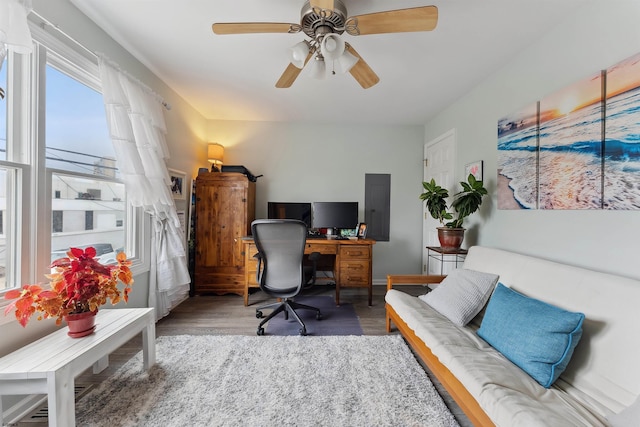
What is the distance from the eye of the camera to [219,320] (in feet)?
7.91

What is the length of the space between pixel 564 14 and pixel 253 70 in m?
2.37

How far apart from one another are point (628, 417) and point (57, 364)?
7.62 feet

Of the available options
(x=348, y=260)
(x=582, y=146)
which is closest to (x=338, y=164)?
(x=348, y=260)

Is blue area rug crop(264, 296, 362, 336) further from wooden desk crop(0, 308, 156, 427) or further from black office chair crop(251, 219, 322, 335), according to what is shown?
wooden desk crop(0, 308, 156, 427)

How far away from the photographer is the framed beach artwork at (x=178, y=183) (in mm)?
2732

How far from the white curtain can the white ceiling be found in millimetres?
399

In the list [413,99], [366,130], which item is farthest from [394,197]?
[413,99]

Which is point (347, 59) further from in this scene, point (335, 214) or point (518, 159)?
point (335, 214)

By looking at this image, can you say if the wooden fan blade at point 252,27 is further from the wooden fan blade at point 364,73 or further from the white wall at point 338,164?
the white wall at point 338,164

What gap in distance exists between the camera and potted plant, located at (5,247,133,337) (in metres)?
1.18

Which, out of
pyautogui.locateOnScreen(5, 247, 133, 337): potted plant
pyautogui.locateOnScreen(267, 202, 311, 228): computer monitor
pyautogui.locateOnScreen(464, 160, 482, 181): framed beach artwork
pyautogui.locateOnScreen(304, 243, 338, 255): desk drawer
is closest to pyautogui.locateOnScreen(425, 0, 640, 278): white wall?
pyautogui.locateOnScreen(464, 160, 482, 181): framed beach artwork

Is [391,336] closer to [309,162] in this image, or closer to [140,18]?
[309,162]

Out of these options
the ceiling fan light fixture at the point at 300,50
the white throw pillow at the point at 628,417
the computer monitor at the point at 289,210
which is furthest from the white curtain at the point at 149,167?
the white throw pillow at the point at 628,417

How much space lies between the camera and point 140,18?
1672 millimetres
